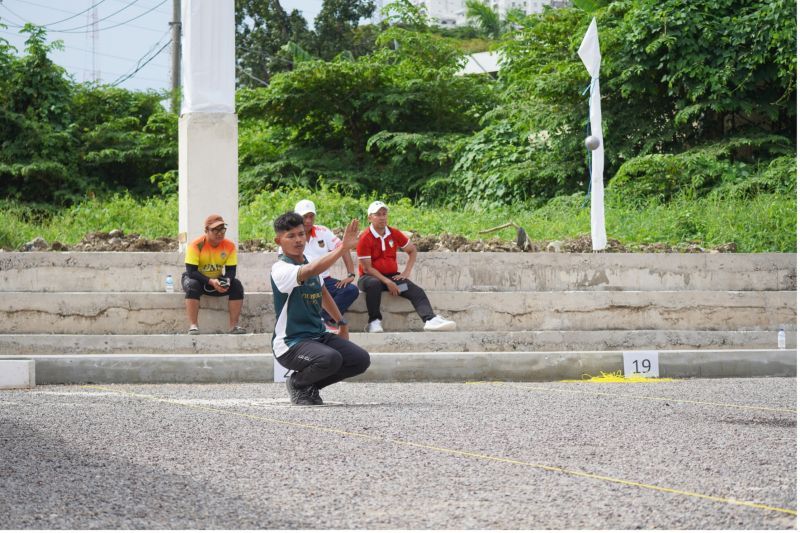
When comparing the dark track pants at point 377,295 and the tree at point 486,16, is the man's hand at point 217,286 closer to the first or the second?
the dark track pants at point 377,295

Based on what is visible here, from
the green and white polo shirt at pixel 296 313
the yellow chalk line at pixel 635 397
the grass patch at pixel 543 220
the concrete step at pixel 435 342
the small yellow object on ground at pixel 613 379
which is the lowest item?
the small yellow object on ground at pixel 613 379

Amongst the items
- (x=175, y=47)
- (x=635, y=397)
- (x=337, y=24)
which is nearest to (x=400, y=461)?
(x=635, y=397)

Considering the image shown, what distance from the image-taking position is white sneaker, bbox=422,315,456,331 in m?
10.8

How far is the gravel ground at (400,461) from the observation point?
4176mm

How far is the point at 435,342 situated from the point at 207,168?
3.65m

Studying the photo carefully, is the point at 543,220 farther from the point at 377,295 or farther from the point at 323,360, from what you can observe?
the point at 323,360

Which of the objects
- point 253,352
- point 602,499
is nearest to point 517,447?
point 602,499

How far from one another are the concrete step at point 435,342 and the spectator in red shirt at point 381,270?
0.22 meters

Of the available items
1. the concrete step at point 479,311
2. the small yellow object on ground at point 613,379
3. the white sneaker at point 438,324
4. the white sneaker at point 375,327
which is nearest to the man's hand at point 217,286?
the concrete step at point 479,311

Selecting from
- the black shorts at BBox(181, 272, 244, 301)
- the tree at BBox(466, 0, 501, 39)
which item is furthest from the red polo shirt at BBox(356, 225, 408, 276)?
the tree at BBox(466, 0, 501, 39)

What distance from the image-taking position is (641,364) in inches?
400

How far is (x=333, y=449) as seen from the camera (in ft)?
18.7

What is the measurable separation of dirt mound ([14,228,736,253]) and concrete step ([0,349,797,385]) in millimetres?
3098

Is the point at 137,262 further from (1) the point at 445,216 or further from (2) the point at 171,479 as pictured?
(2) the point at 171,479
